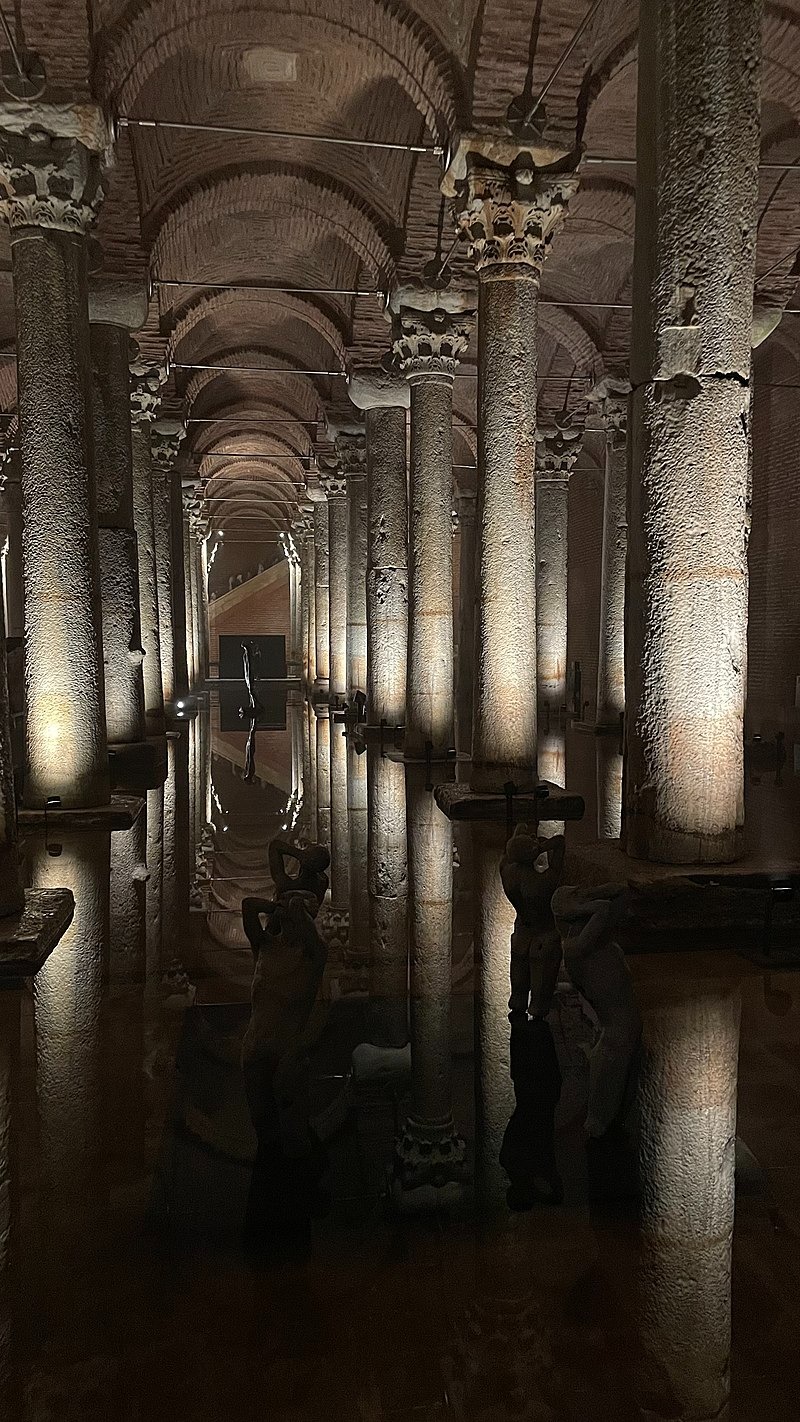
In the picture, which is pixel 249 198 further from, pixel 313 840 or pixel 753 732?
pixel 753 732

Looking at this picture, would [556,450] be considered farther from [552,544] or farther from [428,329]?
[428,329]

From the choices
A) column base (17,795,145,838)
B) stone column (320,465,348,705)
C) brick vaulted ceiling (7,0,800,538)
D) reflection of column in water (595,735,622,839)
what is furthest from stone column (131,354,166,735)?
reflection of column in water (595,735,622,839)

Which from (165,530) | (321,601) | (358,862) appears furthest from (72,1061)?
(321,601)

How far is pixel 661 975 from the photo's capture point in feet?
15.7

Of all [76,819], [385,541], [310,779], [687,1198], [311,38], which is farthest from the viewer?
[385,541]

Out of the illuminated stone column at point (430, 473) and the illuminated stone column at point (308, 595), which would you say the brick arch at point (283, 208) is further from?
the illuminated stone column at point (308, 595)

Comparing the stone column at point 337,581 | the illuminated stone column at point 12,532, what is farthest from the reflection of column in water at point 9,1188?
the stone column at point 337,581

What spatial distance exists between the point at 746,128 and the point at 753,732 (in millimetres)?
13426

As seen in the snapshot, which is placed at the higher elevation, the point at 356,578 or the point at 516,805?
the point at 356,578

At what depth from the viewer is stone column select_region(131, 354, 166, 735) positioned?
14.4 m

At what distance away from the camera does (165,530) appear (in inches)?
763

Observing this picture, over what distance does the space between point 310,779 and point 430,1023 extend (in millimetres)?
7645

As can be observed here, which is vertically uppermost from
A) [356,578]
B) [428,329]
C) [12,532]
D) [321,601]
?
[428,329]

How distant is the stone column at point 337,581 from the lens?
20.6 meters
